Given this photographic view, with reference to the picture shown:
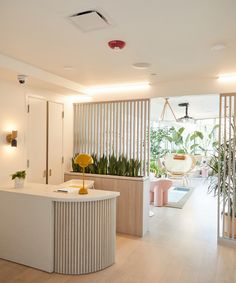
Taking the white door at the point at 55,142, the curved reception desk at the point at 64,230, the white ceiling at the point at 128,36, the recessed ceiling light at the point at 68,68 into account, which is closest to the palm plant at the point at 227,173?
the white ceiling at the point at 128,36

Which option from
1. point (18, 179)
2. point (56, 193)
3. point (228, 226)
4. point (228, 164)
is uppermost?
point (228, 164)

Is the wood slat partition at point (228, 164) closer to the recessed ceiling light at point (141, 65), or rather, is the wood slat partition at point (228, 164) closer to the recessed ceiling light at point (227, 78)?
the recessed ceiling light at point (227, 78)

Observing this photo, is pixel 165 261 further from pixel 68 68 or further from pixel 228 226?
pixel 68 68

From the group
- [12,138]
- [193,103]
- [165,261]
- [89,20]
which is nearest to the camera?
[89,20]

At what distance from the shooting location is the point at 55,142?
4.58 m

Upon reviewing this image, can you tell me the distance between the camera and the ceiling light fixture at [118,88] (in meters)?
4.44

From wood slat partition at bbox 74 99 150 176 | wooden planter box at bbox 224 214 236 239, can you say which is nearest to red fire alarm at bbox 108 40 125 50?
wood slat partition at bbox 74 99 150 176

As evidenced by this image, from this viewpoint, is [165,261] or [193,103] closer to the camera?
[165,261]

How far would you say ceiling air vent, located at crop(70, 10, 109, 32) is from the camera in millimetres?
2018

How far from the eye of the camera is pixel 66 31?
2.34m

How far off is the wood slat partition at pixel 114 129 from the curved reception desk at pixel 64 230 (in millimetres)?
1596

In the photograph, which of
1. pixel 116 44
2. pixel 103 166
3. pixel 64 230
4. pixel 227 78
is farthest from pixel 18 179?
pixel 227 78

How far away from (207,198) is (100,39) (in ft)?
18.2

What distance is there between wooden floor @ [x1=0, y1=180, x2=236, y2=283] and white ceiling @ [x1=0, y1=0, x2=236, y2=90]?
253 cm
